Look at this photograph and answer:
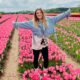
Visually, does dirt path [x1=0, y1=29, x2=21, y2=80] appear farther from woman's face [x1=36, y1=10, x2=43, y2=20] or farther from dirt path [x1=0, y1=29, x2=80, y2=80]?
woman's face [x1=36, y1=10, x2=43, y2=20]

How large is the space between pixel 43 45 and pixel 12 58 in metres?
2.89

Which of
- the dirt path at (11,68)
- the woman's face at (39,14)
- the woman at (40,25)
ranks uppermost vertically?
the woman's face at (39,14)

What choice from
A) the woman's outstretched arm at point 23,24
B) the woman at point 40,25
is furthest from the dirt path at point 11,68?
the woman's outstretched arm at point 23,24

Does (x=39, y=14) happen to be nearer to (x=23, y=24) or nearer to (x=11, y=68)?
(x=23, y=24)

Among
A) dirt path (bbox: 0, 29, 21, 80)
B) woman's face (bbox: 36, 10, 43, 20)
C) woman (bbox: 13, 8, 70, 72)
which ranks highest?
woman's face (bbox: 36, 10, 43, 20)

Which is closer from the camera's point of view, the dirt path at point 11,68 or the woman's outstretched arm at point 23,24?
the woman's outstretched arm at point 23,24

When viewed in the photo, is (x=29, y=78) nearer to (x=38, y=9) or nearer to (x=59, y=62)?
(x=59, y=62)

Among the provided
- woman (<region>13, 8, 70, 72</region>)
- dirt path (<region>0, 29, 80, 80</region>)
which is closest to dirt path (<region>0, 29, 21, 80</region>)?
dirt path (<region>0, 29, 80, 80</region>)

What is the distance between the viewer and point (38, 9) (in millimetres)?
3322

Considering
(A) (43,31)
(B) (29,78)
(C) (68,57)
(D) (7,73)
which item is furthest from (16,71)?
(C) (68,57)

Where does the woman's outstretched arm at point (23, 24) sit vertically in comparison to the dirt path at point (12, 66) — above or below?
above

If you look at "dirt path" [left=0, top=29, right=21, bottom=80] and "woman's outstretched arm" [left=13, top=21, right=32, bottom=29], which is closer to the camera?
"woman's outstretched arm" [left=13, top=21, right=32, bottom=29]

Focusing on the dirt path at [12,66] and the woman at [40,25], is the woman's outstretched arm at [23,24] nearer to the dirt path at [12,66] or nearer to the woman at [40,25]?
the woman at [40,25]

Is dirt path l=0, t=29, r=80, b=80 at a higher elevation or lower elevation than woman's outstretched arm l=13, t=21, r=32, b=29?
lower
